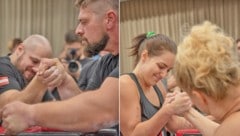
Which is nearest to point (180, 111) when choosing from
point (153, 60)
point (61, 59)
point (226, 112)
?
point (153, 60)

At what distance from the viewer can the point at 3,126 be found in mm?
1759

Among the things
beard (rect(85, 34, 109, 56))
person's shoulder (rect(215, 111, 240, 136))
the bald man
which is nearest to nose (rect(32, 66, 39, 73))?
the bald man

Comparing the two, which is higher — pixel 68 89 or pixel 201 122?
pixel 68 89

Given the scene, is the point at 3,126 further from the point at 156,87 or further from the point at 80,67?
the point at 156,87

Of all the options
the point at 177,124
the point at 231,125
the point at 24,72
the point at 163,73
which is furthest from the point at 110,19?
the point at 231,125

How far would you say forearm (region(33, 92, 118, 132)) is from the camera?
1.75 m

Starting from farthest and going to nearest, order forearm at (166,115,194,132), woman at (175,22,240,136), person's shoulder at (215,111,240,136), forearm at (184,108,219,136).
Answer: forearm at (166,115,194,132), forearm at (184,108,219,136), woman at (175,22,240,136), person's shoulder at (215,111,240,136)

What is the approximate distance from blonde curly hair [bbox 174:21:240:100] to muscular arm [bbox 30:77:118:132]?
0.47 metres

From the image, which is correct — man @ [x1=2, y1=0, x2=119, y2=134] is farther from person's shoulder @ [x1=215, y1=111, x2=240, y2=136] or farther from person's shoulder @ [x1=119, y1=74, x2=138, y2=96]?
person's shoulder @ [x1=215, y1=111, x2=240, y2=136]

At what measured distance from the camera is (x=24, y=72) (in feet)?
5.71

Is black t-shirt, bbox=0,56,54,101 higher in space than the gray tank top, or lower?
higher

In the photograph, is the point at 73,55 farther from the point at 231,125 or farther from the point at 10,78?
the point at 231,125

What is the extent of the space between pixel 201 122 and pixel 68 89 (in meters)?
0.61

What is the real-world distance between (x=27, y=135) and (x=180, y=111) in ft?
2.31
